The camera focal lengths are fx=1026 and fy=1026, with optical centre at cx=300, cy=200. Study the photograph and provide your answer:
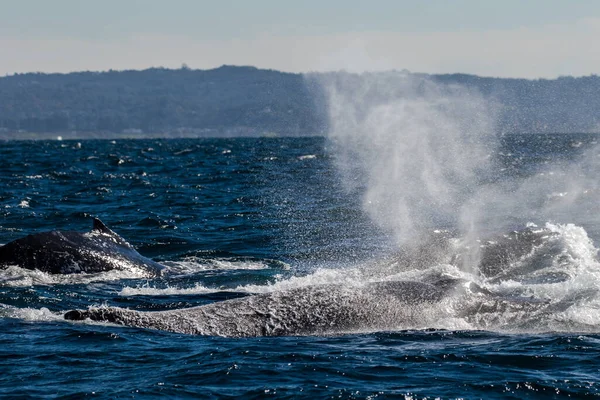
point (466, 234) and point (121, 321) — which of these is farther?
point (466, 234)

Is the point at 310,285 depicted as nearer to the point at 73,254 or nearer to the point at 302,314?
the point at 302,314

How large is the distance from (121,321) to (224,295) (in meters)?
3.67

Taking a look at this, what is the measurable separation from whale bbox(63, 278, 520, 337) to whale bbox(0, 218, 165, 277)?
18.1 ft

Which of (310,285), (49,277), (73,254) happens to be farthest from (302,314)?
(73,254)

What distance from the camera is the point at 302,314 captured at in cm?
1355

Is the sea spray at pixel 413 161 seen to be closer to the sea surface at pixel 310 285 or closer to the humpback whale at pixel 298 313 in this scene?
the sea surface at pixel 310 285

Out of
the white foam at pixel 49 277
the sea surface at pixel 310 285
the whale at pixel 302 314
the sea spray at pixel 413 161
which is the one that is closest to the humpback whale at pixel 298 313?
the whale at pixel 302 314

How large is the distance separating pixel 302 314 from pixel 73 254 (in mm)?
7822

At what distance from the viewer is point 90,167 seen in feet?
209

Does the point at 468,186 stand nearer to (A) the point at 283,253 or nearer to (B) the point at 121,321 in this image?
(A) the point at 283,253

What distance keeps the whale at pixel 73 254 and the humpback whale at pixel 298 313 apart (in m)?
5.52

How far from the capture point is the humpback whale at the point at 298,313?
13344 millimetres

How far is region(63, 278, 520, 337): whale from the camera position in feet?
43.8

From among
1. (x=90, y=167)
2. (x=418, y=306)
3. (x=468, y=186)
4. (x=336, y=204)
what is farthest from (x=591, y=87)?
(x=418, y=306)
